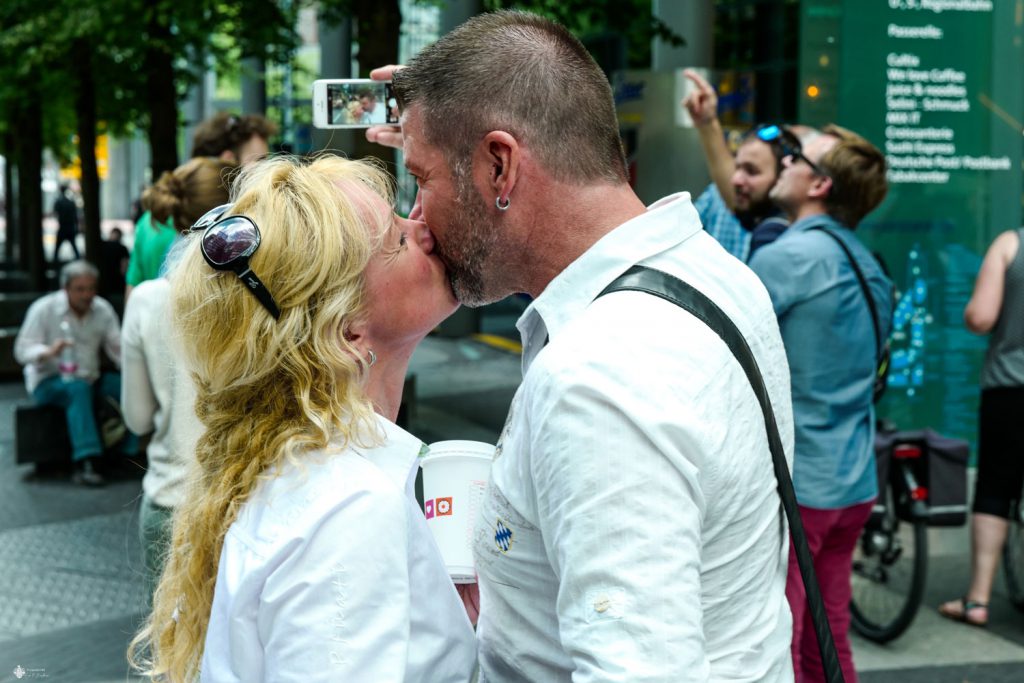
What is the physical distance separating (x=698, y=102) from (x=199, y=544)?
140 inches

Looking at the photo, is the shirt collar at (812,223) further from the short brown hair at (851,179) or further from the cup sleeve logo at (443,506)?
the cup sleeve logo at (443,506)

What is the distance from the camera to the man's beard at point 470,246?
1827 mm

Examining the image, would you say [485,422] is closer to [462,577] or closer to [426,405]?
[426,405]

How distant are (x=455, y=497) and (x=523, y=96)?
645mm

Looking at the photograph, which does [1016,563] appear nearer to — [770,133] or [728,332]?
[770,133]

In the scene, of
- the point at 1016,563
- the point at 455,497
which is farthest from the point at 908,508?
the point at 455,497

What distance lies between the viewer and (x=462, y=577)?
1.96 m

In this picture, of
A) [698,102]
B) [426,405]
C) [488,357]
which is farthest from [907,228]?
[488,357]

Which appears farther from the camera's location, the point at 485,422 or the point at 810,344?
the point at 485,422

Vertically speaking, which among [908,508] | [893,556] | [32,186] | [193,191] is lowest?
[893,556]

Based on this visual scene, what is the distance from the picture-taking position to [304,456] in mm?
1768

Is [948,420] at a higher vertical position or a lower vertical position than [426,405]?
higher

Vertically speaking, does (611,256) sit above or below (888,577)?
above

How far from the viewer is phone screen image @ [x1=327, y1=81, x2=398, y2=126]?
8.30 ft
